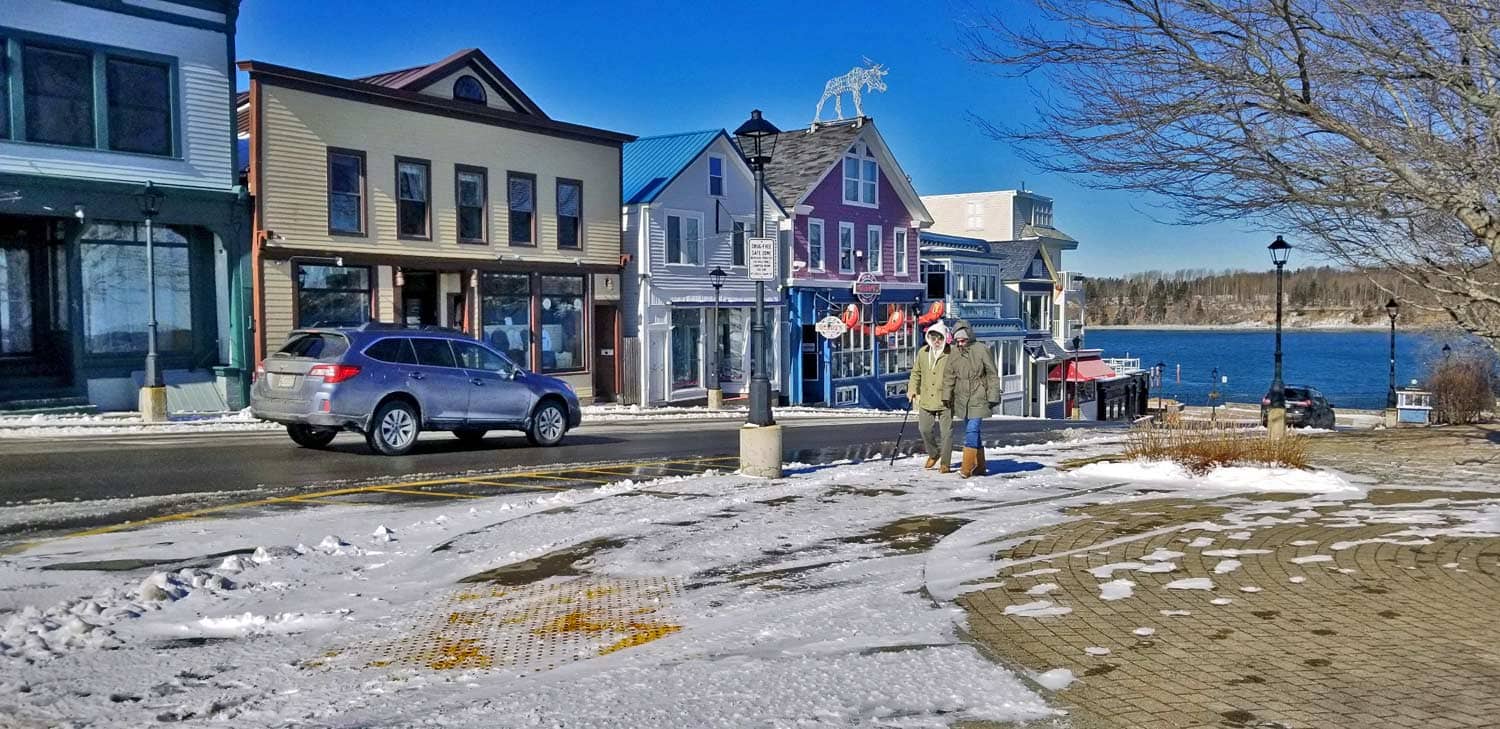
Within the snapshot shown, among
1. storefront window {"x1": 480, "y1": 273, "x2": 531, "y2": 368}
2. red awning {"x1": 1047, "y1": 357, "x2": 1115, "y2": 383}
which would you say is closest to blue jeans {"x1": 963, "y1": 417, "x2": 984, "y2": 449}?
storefront window {"x1": 480, "y1": 273, "x2": 531, "y2": 368}

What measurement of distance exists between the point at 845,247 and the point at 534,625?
119 ft

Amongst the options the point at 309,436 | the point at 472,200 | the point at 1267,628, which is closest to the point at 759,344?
the point at 309,436

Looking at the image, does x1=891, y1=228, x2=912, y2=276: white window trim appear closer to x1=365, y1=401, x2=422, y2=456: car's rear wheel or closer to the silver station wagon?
the silver station wagon

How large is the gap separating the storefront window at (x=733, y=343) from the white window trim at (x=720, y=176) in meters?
3.64

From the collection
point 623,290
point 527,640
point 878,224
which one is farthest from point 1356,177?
point 878,224

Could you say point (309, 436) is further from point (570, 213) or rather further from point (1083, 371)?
point (1083, 371)

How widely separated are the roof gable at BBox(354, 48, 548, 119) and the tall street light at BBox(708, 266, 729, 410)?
728 cm

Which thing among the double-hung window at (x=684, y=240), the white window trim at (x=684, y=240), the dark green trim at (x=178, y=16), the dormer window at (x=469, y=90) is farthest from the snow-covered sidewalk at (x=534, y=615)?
the double-hung window at (x=684, y=240)

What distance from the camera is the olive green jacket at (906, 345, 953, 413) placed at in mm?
13078

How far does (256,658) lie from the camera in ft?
19.4

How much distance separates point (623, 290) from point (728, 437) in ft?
42.0

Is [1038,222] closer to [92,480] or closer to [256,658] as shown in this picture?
[92,480]

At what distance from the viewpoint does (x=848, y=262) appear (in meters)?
42.2

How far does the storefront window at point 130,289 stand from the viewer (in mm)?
21797
